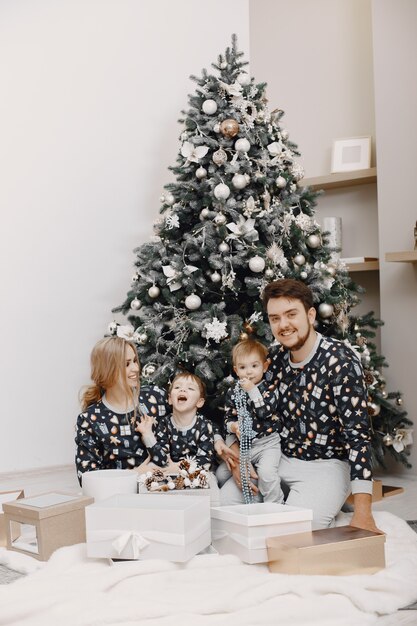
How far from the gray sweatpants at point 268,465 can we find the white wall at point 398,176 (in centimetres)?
146

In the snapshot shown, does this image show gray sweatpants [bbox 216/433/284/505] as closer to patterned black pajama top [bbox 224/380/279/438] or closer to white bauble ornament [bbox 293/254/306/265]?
patterned black pajama top [bbox 224/380/279/438]

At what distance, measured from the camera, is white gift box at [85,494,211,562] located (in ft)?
7.15

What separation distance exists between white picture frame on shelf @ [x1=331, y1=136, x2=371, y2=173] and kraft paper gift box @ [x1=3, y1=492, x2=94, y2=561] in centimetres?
298

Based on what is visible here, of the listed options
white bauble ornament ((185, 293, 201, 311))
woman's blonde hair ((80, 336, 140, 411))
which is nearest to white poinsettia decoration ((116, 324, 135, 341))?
white bauble ornament ((185, 293, 201, 311))

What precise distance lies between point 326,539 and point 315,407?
0.64m

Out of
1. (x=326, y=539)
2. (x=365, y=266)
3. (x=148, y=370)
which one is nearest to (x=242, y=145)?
(x=148, y=370)

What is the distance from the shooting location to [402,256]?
3912 mm

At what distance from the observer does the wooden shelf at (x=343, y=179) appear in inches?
180

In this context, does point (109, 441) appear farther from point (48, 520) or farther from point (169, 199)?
point (169, 199)

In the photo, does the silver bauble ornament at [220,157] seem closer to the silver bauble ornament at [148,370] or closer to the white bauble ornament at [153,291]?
the white bauble ornament at [153,291]

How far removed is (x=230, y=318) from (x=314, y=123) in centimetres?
215

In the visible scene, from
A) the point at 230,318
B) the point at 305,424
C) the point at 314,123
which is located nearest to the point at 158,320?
the point at 230,318

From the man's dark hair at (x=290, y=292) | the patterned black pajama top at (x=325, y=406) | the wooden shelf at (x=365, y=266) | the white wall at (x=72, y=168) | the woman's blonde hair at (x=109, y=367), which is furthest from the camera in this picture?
the wooden shelf at (x=365, y=266)

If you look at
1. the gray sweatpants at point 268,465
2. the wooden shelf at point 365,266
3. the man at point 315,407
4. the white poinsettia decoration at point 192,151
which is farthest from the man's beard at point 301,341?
the wooden shelf at point 365,266
